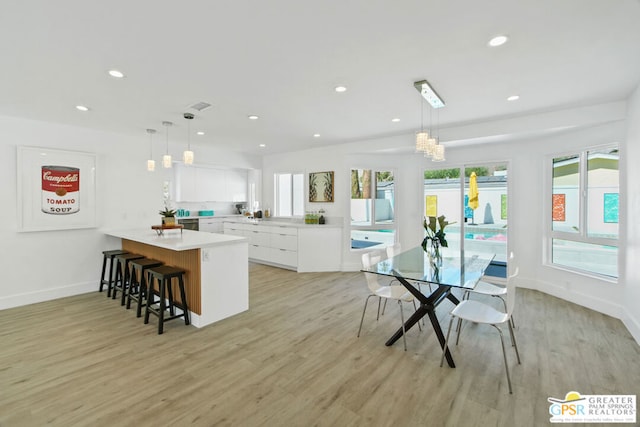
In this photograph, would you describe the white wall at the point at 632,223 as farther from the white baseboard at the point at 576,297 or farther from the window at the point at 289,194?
the window at the point at 289,194

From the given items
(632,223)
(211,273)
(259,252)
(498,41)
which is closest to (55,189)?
(211,273)

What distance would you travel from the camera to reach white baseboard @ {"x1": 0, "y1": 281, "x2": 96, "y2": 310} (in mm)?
3762

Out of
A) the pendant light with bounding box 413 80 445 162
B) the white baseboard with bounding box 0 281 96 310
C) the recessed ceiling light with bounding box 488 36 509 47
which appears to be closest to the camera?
the recessed ceiling light with bounding box 488 36 509 47

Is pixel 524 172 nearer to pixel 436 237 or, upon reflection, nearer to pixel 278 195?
pixel 436 237

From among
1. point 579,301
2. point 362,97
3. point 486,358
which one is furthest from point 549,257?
point 362,97

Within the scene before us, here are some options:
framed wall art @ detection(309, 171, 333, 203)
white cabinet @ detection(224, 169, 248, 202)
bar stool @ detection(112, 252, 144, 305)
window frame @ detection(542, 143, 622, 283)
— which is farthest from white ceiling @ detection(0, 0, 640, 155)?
white cabinet @ detection(224, 169, 248, 202)

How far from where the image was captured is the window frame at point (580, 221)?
3.62 m

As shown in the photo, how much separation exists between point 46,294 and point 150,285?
2.09 meters

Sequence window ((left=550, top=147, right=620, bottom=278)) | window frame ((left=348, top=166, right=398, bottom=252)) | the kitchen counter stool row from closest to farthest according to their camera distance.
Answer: the kitchen counter stool row
window ((left=550, top=147, right=620, bottom=278))
window frame ((left=348, top=166, right=398, bottom=252))

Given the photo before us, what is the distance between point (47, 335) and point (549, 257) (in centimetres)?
658

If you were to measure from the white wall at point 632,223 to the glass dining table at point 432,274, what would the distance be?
1398 mm

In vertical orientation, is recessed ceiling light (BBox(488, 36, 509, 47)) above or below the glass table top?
above

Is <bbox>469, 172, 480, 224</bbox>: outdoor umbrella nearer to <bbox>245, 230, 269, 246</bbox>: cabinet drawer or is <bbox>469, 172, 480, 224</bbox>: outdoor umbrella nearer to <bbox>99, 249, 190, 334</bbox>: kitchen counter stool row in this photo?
<bbox>245, 230, 269, 246</bbox>: cabinet drawer

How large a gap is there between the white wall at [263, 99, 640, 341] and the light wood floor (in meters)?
0.49
